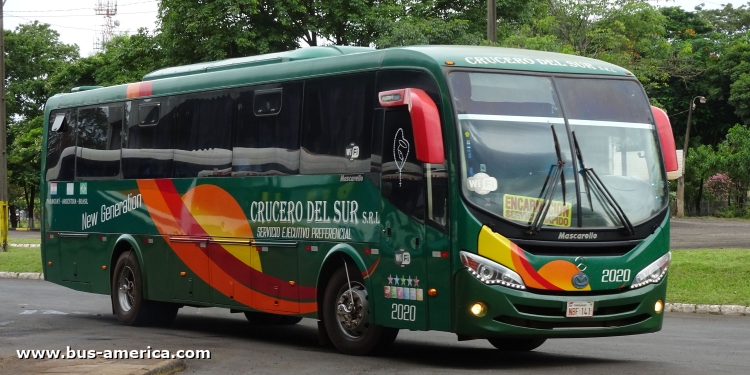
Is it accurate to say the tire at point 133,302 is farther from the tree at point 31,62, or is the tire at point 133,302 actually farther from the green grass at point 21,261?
the tree at point 31,62

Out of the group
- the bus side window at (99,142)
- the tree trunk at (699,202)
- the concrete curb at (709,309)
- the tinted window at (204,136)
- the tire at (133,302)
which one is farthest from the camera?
the tree trunk at (699,202)

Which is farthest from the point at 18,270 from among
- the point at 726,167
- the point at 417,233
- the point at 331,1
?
the point at 726,167

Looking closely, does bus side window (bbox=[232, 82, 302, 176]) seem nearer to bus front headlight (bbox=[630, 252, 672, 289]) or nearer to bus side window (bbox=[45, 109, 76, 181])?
bus front headlight (bbox=[630, 252, 672, 289])

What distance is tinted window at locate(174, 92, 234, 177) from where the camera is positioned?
46.8 feet

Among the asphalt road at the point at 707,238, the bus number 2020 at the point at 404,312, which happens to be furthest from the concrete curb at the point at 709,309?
the asphalt road at the point at 707,238

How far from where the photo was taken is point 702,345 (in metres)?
12.9

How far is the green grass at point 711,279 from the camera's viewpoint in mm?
18594

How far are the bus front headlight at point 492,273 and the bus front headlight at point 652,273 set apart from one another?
1226 mm

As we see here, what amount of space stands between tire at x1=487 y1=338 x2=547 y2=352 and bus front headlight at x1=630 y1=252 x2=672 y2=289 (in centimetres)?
178

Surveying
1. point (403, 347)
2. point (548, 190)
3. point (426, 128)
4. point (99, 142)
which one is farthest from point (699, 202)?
point (426, 128)

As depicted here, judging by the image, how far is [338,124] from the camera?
12.3 meters

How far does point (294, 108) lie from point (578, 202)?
12.4 feet

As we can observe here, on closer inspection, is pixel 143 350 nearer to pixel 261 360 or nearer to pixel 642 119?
pixel 261 360

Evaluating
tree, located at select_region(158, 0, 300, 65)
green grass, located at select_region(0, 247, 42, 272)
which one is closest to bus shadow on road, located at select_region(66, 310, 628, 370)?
green grass, located at select_region(0, 247, 42, 272)
